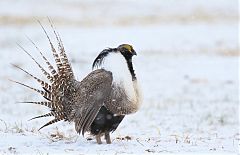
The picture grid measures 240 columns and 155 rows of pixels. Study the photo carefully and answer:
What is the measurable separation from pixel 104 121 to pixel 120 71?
60cm

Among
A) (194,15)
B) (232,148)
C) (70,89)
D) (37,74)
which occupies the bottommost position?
(232,148)

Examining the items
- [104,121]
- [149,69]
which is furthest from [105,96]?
[149,69]

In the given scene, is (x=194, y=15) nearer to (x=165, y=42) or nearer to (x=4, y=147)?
(x=165, y=42)

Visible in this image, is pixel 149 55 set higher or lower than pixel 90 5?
lower

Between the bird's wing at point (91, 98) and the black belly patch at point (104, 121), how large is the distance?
0.07m

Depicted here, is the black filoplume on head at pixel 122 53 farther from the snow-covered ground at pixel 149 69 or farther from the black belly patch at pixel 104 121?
the snow-covered ground at pixel 149 69

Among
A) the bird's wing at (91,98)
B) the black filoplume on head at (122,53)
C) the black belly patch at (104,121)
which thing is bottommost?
the black belly patch at (104,121)

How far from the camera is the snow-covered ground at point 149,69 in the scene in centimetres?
742

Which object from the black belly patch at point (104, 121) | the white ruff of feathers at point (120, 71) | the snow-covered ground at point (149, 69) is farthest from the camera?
the snow-covered ground at point (149, 69)

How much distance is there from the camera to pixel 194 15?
35719mm

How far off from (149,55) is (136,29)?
793 cm

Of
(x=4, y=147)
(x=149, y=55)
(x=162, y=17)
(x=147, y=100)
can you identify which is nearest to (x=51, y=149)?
(x=4, y=147)

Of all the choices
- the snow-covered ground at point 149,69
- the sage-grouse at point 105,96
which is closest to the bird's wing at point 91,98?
the sage-grouse at point 105,96

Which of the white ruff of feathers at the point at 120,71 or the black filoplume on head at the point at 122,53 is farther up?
the black filoplume on head at the point at 122,53
